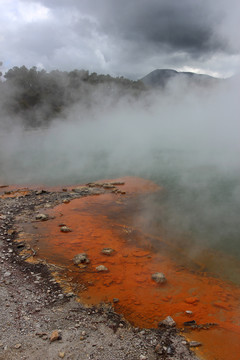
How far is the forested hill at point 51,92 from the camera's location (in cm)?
2109

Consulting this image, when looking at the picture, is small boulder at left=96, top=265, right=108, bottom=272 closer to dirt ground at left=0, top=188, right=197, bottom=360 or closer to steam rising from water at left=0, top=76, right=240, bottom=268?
dirt ground at left=0, top=188, right=197, bottom=360

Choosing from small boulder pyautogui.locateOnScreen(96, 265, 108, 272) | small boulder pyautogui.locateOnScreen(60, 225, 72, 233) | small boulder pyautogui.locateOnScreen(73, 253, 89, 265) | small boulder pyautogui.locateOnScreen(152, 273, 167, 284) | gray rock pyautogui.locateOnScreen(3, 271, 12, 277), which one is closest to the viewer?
gray rock pyautogui.locateOnScreen(3, 271, 12, 277)

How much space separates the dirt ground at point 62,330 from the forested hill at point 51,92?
60.8ft

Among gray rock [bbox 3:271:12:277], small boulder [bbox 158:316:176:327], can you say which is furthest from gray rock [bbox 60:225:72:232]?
small boulder [bbox 158:316:176:327]

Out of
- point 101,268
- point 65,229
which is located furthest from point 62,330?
point 65,229

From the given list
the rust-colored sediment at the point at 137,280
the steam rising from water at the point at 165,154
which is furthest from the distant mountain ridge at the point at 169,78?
the rust-colored sediment at the point at 137,280

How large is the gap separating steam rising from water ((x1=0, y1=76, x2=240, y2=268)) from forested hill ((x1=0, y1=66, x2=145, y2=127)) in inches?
49.8

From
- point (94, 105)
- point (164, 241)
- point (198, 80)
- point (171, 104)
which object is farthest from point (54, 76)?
point (164, 241)

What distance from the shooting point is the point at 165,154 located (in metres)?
11.8

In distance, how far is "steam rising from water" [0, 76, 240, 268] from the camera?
5831 mm

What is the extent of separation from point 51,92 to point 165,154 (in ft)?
57.4

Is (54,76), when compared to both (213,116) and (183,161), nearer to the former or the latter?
(213,116)

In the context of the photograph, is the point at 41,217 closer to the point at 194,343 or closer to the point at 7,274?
the point at 7,274

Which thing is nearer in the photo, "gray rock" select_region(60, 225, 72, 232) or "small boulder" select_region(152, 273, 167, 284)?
"small boulder" select_region(152, 273, 167, 284)
